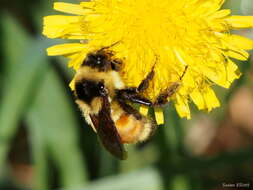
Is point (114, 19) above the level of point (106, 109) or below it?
above

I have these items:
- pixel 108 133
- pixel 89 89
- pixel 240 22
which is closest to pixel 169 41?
pixel 240 22

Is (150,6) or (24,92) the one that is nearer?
(150,6)

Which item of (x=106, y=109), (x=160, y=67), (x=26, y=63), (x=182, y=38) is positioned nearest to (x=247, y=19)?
(x=182, y=38)

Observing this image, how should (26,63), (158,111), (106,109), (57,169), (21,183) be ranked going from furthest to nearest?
(21,183)
(57,169)
(26,63)
(158,111)
(106,109)

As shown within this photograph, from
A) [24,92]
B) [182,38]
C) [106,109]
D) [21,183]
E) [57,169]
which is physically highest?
[182,38]

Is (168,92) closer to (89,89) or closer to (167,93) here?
(167,93)

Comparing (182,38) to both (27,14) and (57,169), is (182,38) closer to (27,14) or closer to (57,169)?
(57,169)

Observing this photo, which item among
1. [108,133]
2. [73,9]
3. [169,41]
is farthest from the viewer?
[73,9]
